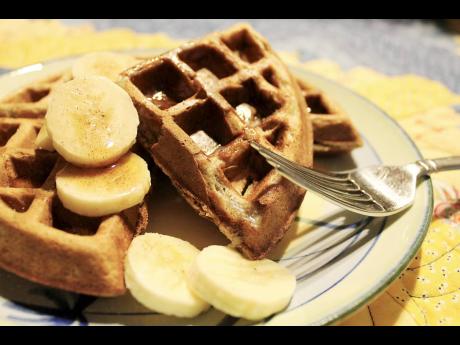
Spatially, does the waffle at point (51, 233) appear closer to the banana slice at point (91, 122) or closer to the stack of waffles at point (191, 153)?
the stack of waffles at point (191, 153)

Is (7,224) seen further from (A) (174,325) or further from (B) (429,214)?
(B) (429,214)

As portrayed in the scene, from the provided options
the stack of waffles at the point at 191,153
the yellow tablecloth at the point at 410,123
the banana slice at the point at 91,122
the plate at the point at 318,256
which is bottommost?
the yellow tablecloth at the point at 410,123

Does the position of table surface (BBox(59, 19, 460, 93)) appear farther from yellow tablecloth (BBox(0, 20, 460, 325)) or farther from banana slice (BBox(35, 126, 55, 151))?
banana slice (BBox(35, 126, 55, 151))

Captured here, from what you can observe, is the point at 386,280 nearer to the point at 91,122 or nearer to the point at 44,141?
the point at 91,122

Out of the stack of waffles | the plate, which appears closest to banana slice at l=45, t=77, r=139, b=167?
the stack of waffles

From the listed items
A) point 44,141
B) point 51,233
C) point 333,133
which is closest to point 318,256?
point 333,133

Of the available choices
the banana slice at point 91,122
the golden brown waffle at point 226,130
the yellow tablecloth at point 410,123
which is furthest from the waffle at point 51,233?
the yellow tablecloth at point 410,123
